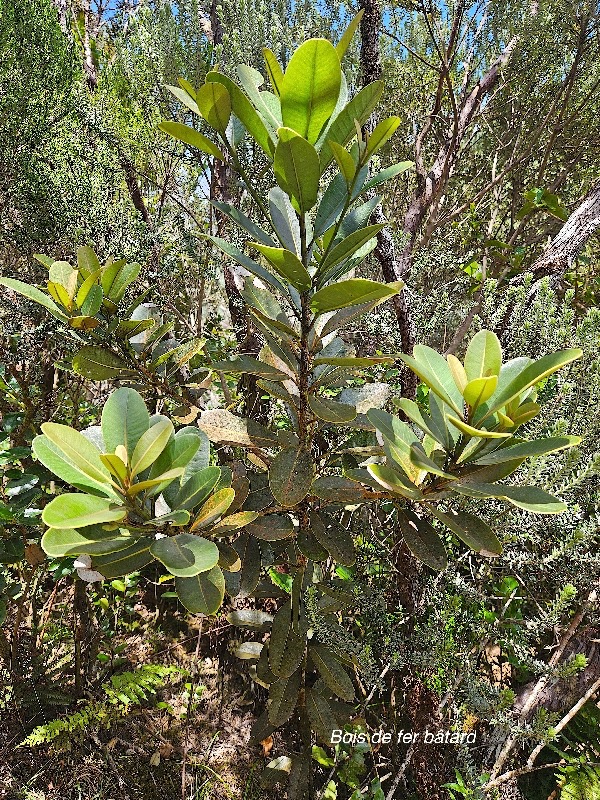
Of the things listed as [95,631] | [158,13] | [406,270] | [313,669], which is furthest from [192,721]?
[158,13]

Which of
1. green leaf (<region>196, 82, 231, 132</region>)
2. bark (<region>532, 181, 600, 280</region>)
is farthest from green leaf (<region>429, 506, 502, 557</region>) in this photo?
bark (<region>532, 181, 600, 280</region>)

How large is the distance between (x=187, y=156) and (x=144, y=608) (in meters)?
2.36

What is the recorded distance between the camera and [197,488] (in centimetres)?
86

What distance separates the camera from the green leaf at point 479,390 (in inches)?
27.7

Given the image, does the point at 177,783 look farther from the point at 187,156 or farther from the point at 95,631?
the point at 187,156

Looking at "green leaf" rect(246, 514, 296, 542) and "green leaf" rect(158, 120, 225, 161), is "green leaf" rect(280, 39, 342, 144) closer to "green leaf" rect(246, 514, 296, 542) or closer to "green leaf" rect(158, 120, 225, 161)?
"green leaf" rect(158, 120, 225, 161)

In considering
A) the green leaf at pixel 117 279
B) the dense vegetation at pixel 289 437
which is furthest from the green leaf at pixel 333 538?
the green leaf at pixel 117 279

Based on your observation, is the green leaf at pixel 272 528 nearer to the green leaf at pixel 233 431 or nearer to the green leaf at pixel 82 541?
the green leaf at pixel 233 431

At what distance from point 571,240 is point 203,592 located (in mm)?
1397

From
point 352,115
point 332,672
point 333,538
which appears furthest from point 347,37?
point 332,672

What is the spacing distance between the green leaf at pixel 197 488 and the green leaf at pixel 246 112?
517 mm

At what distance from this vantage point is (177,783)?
1938 millimetres

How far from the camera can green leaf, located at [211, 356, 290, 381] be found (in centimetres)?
92

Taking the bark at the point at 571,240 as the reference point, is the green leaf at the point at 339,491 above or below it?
below
